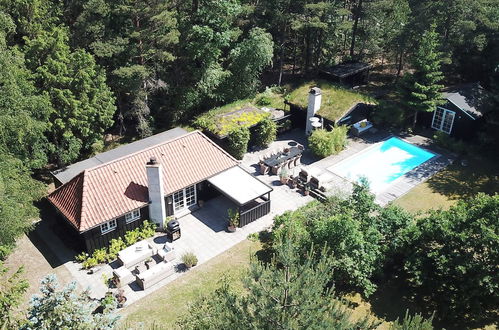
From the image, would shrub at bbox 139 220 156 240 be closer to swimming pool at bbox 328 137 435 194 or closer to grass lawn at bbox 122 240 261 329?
grass lawn at bbox 122 240 261 329

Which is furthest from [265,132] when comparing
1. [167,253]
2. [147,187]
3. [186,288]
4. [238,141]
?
[186,288]

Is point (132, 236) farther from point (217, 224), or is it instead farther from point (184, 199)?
point (217, 224)

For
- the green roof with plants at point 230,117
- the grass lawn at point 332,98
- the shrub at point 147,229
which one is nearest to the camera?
the shrub at point 147,229

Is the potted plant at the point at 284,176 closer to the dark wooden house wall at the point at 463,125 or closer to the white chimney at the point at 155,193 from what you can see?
the white chimney at the point at 155,193

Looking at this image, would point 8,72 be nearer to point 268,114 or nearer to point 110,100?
point 110,100

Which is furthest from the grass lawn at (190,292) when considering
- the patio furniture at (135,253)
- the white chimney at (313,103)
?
the white chimney at (313,103)

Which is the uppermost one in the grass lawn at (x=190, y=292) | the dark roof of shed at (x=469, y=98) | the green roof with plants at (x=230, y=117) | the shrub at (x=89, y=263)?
the dark roof of shed at (x=469, y=98)

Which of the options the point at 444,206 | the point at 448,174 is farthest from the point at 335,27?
the point at 444,206
